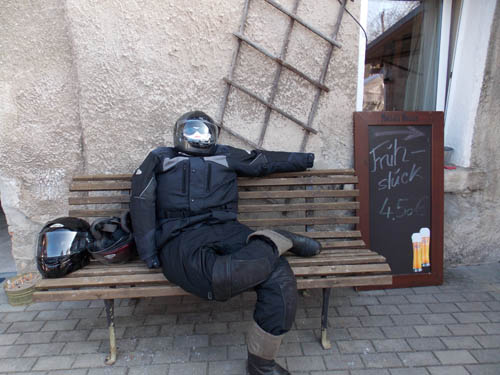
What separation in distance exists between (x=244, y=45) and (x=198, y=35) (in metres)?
0.38

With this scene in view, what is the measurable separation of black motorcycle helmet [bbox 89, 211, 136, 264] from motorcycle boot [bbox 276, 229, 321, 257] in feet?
3.37

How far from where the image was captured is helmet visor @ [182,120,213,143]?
226 cm

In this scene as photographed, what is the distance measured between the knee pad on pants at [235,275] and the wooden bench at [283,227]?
1.10 feet

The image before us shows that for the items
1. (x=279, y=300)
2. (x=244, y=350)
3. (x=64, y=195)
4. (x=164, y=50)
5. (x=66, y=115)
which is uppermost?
(x=164, y=50)

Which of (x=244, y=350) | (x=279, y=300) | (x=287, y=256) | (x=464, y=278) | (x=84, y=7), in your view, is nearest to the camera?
(x=279, y=300)

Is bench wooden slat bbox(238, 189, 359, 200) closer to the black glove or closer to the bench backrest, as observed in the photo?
the bench backrest

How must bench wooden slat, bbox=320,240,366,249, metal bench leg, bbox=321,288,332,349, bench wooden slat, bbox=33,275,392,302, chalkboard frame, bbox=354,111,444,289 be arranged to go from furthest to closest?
chalkboard frame, bbox=354,111,444,289
bench wooden slat, bbox=320,240,366,249
metal bench leg, bbox=321,288,332,349
bench wooden slat, bbox=33,275,392,302

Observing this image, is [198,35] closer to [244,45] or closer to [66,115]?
[244,45]

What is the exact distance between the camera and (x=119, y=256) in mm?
2221

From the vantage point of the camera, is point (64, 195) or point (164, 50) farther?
point (64, 195)

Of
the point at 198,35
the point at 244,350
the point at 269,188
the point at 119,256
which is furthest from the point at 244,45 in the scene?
the point at 244,350

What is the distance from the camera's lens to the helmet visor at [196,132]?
2264mm

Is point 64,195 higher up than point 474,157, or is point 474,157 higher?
point 474,157

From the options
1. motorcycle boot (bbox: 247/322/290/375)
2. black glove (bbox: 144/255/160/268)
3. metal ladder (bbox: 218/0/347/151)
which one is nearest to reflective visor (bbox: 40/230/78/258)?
black glove (bbox: 144/255/160/268)
